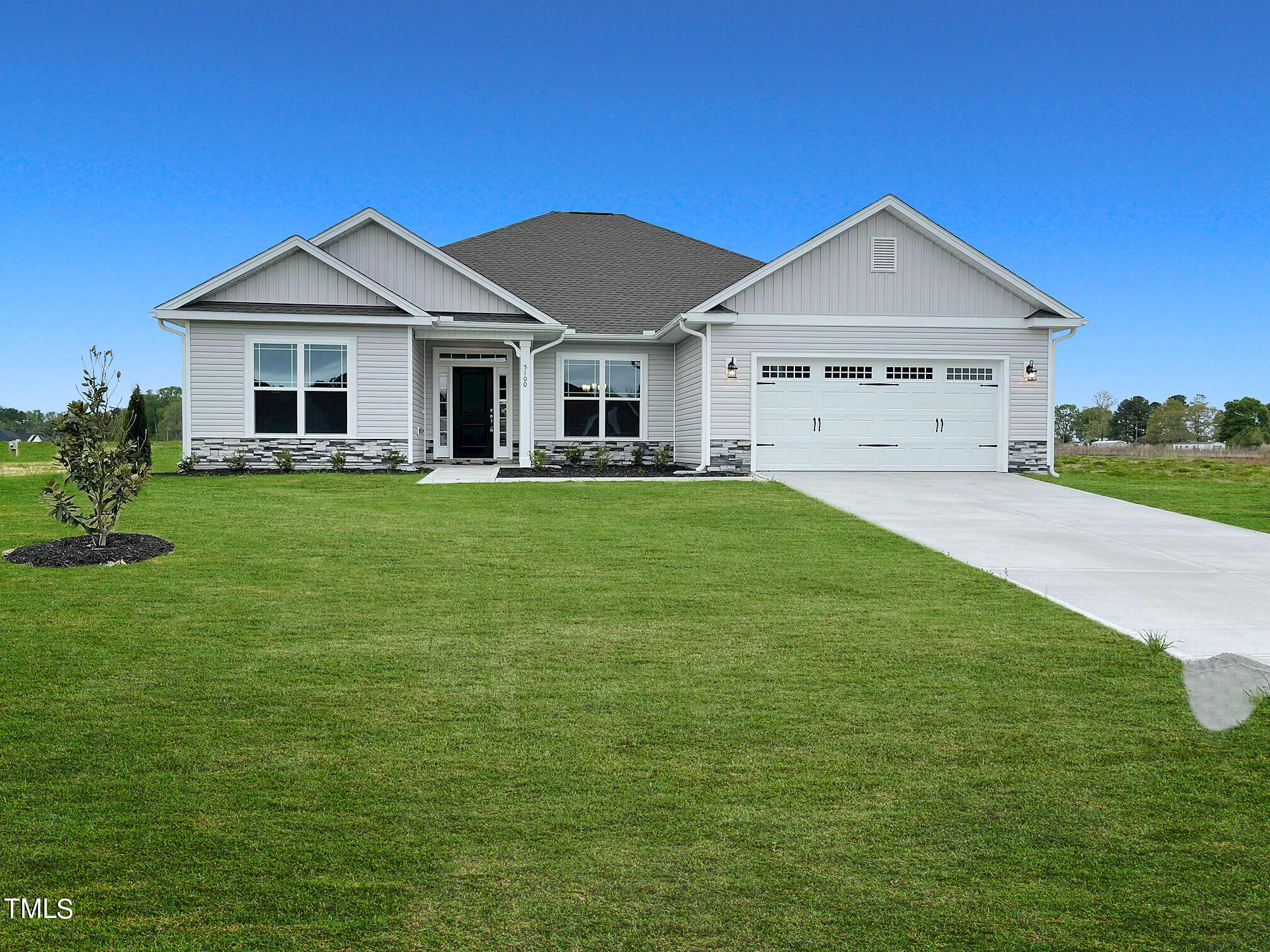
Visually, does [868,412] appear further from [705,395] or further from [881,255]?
[705,395]

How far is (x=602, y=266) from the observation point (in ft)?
76.8

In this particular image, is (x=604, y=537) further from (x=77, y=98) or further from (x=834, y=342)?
(x=77, y=98)

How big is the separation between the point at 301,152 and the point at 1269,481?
25.3 m

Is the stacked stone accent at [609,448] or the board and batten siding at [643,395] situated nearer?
the stacked stone accent at [609,448]

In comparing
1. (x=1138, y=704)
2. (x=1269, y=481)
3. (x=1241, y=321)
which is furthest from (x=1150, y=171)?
(x=1138, y=704)

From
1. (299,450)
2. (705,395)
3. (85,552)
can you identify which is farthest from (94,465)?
(705,395)

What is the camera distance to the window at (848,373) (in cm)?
1789

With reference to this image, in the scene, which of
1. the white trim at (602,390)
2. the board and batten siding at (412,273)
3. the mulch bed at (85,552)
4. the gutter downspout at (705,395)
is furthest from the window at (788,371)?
the mulch bed at (85,552)

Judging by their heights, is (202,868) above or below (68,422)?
below

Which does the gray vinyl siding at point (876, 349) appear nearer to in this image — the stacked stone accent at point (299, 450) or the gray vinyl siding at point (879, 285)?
the gray vinyl siding at point (879, 285)

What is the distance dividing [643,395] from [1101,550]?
12.7 m

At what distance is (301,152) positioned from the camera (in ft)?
79.2

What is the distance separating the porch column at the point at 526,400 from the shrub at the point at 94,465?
10.4 metres

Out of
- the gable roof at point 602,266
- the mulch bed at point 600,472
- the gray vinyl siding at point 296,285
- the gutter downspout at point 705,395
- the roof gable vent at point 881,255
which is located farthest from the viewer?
the gable roof at point 602,266
